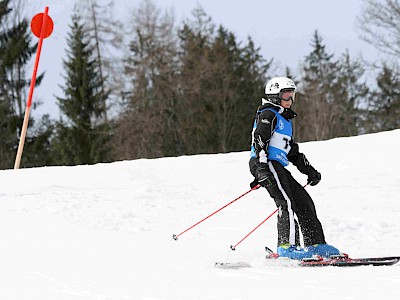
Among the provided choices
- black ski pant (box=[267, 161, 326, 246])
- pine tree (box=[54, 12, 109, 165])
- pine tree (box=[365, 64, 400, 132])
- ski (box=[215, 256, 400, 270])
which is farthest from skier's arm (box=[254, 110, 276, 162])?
pine tree (box=[365, 64, 400, 132])

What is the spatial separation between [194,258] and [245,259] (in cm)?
46

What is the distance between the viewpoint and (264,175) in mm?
5180

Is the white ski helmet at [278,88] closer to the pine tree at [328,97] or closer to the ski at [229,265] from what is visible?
the ski at [229,265]

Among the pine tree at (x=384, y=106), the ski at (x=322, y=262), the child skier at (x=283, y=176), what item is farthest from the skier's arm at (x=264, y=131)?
the pine tree at (x=384, y=106)

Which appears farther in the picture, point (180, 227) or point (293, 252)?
point (180, 227)

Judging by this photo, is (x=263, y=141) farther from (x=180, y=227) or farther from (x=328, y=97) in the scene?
(x=328, y=97)

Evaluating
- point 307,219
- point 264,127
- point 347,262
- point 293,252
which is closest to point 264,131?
point 264,127

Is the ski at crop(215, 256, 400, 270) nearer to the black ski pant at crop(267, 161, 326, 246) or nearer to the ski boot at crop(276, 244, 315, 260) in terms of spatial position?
the ski boot at crop(276, 244, 315, 260)

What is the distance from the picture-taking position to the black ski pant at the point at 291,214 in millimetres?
5203

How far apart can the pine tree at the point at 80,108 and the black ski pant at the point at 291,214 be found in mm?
24365

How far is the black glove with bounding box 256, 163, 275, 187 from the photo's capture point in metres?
5.17

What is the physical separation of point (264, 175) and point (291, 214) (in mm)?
402

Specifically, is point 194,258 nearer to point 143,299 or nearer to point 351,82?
point 143,299

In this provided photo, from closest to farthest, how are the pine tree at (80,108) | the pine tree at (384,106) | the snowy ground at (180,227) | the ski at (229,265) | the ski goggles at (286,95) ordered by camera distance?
1. the snowy ground at (180,227)
2. the ski at (229,265)
3. the ski goggles at (286,95)
4. the pine tree at (80,108)
5. the pine tree at (384,106)
